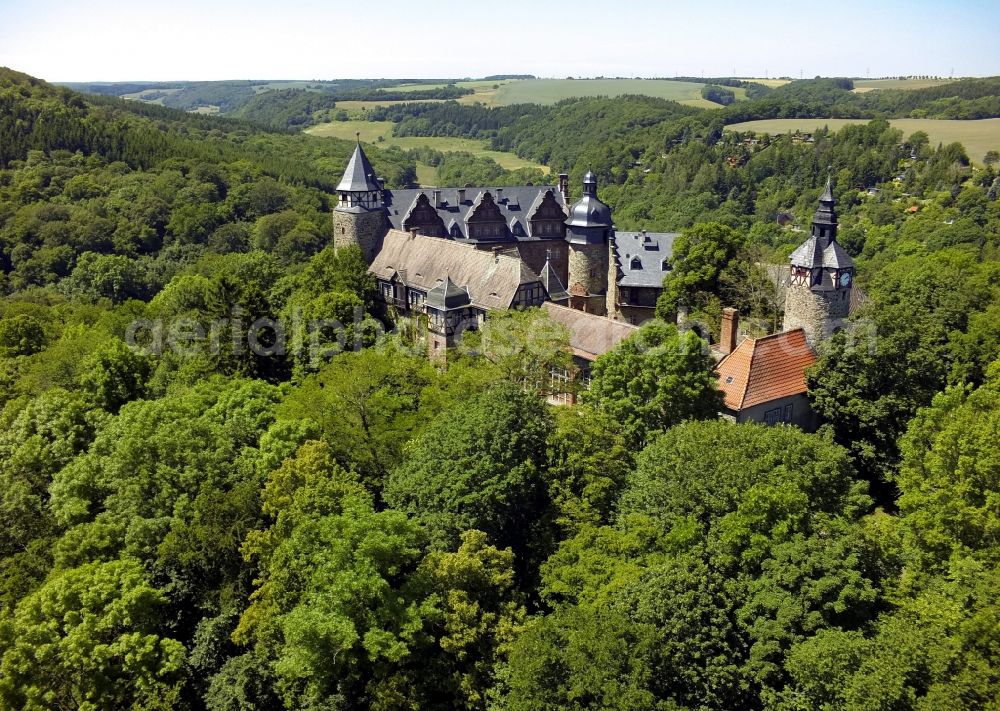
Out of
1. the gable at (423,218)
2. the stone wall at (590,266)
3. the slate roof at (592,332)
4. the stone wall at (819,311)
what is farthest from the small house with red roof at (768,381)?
the gable at (423,218)

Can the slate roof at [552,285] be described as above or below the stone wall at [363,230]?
below

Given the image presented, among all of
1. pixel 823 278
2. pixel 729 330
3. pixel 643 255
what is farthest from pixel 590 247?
pixel 823 278

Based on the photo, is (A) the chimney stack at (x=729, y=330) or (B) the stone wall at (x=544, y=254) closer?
(A) the chimney stack at (x=729, y=330)

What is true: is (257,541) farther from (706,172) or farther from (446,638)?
(706,172)

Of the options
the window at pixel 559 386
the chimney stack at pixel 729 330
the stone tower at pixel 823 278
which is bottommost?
the window at pixel 559 386

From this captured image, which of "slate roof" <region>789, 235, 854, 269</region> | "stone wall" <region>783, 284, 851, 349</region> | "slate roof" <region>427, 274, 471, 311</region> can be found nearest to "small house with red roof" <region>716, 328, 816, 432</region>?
"stone wall" <region>783, 284, 851, 349</region>

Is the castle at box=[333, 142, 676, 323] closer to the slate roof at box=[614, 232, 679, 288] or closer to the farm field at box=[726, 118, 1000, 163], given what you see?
the slate roof at box=[614, 232, 679, 288]

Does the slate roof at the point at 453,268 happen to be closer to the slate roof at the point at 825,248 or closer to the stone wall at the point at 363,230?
the stone wall at the point at 363,230
